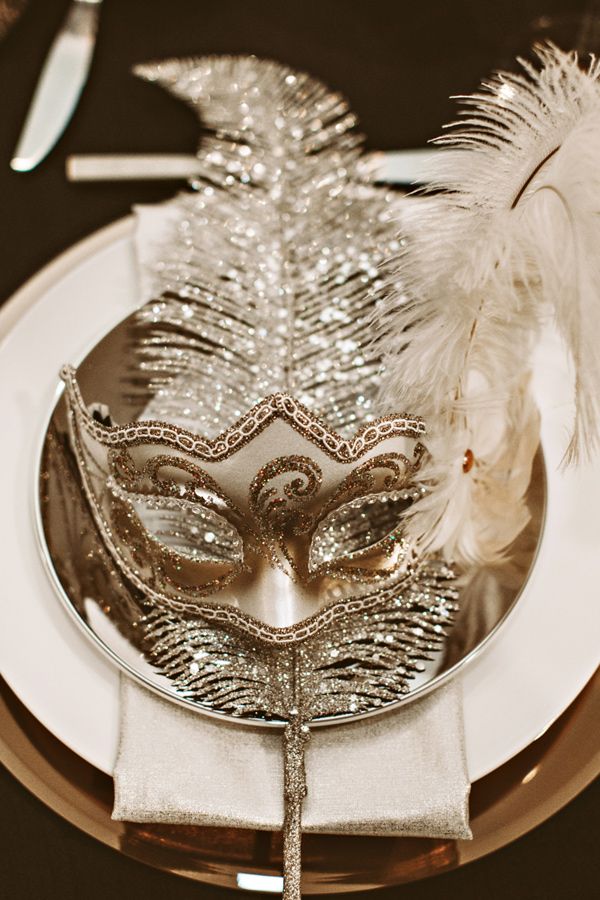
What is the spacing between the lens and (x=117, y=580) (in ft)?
1.79

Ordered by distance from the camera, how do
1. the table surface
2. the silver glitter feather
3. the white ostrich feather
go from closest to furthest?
the white ostrich feather → the silver glitter feather → the table surface

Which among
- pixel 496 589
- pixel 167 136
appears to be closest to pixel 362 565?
pixel 496 589

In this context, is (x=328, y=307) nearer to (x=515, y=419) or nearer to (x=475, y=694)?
(x=515, y=419)

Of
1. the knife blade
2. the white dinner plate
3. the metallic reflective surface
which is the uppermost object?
the knife blade

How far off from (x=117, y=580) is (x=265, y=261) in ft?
0.93

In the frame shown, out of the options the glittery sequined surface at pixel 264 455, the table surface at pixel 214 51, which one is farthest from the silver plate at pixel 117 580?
the table surface at pixel 214 51

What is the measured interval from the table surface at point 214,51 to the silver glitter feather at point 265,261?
0.05m

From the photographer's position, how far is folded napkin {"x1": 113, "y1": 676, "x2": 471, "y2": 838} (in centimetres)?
47

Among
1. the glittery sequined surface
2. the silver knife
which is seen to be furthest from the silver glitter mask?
the silver knife

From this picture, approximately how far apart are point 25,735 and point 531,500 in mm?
355

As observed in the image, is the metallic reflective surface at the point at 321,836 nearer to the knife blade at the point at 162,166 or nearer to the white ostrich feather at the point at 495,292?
the white ostrich feather at the point at 495,292

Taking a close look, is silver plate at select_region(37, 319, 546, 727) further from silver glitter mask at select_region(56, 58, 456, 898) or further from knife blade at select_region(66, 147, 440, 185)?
knife blade at select_region(66, 147, 440, 185)

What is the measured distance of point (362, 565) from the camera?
21.1 inches

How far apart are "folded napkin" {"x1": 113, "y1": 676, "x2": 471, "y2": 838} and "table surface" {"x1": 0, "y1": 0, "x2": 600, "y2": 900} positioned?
0.38m
